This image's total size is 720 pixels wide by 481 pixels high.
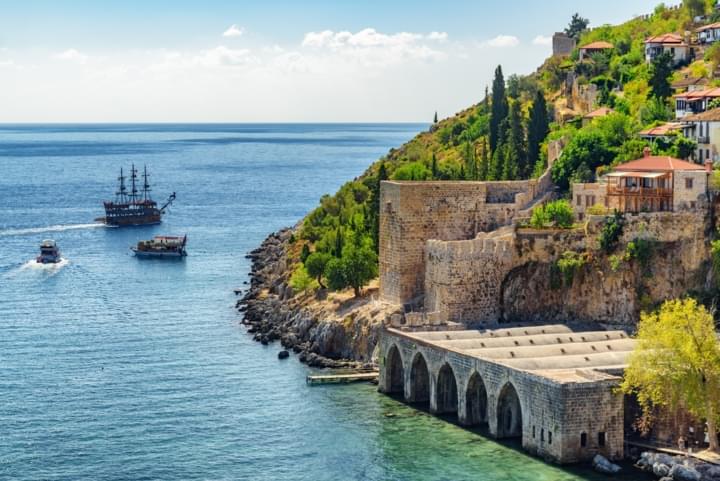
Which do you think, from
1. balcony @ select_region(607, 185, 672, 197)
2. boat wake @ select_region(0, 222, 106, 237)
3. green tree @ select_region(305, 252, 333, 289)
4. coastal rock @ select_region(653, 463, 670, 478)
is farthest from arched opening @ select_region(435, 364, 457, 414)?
boat wake @ select_region(0, 222, 106, 237)

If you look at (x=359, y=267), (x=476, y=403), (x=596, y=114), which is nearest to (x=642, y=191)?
(x=476, y=403)

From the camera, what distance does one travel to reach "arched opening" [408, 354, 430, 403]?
63.0 m

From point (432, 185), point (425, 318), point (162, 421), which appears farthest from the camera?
point (432, 185)

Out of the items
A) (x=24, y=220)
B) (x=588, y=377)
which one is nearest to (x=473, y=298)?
(x=588, y=377)

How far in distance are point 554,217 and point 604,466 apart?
72.4 ft

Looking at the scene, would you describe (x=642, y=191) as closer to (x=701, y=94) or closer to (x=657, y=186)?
(x=657, y=186)

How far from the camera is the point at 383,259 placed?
72.8m

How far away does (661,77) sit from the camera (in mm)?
85938

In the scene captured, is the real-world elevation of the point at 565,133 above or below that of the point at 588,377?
above

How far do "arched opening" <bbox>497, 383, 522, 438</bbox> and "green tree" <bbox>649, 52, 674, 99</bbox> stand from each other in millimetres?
36556

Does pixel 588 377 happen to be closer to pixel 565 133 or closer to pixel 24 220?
pixel 565 133

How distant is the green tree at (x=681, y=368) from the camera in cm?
5009

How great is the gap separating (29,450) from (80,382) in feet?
43.3

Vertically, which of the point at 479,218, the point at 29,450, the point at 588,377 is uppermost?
the point at 479,218
